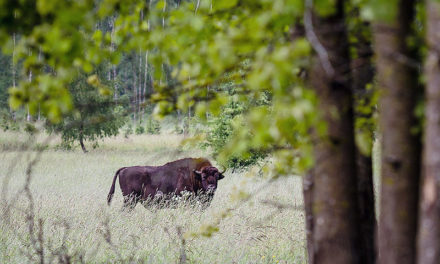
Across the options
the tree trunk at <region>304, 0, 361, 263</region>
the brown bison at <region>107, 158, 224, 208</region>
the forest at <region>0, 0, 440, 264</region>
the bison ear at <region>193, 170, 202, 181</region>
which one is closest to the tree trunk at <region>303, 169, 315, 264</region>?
the forest at <region>0, 0, 440, 264</region>

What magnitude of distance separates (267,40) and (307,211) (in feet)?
4.70

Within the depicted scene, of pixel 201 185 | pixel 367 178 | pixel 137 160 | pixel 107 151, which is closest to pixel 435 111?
pixel 367 178

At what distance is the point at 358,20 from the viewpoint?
322cm

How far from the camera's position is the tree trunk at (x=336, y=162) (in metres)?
2.72

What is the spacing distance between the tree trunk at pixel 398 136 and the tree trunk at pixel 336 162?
0.22m

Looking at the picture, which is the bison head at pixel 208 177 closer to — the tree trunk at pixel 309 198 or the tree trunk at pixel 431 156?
the tree trunk at pixel 309 198

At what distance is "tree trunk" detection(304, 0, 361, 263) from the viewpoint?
2717mm

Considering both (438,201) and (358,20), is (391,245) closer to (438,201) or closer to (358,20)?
(438,201)

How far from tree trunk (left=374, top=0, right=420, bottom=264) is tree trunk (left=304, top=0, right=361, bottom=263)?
0.73 feet

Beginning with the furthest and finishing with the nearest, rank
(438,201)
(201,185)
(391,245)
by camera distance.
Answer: (201,185)
(391,245)
(438,201)

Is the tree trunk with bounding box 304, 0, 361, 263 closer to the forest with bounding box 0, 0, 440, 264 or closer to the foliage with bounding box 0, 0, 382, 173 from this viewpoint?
the forest with bounding box 0, 0, 440, 264

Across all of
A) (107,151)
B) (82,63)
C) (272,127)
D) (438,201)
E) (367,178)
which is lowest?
(107,151)

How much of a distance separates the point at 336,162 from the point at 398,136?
387 millimetres

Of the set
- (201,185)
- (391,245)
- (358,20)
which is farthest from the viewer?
(201,185)
